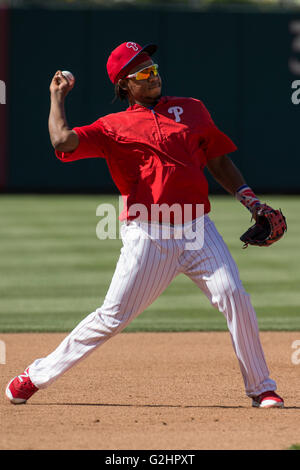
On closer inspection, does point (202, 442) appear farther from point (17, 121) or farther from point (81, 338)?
point (17, 121)

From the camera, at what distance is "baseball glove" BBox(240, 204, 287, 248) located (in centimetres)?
524

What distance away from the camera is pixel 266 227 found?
532 cm

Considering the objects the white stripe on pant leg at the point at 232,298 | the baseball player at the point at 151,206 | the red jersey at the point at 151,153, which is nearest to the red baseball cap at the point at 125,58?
the baseball player at the point at 151,206

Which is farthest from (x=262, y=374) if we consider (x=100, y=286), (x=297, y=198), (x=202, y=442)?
(x=297, y=198)

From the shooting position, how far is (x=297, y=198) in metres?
21.8

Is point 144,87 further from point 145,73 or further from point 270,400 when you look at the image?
point 270,400

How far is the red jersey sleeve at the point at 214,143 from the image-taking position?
521 centimetres

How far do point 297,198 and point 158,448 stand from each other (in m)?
17.8

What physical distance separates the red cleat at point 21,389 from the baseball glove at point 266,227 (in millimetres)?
1438

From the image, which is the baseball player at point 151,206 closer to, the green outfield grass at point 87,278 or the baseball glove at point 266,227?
the baseball glove at point 266,227

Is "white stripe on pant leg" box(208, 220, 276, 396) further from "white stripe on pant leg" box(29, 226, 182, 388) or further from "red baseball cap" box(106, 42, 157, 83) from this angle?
"red baseball cap" box(106, 42, 157, 83)

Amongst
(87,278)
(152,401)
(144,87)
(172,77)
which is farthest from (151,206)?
(172,77)

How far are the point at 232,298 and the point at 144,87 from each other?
124 cm

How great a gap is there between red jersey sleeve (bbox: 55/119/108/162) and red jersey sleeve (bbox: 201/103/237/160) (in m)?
0.58
